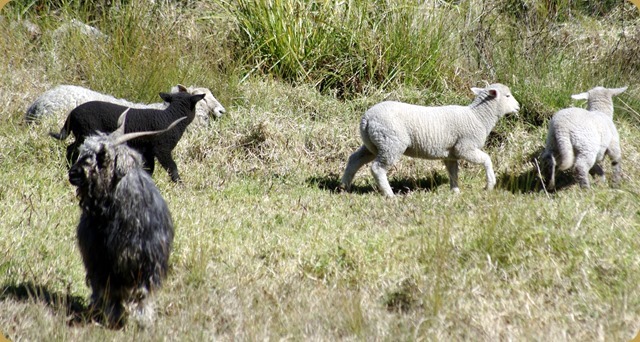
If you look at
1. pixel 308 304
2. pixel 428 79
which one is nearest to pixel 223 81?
pixel 428 79

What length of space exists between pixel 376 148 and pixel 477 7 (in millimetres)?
4532

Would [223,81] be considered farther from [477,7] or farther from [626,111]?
[626,111]

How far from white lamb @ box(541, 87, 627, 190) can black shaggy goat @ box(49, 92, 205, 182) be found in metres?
3.33

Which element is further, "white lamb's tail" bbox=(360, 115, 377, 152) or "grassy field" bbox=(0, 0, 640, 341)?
"white lamb's tail" bbox=(360, 115, 377, 152)

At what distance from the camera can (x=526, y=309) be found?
15.0 ft

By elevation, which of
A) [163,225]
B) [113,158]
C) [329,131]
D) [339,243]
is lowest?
[329,131]

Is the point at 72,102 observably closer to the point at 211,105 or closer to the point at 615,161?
the point at 211,105

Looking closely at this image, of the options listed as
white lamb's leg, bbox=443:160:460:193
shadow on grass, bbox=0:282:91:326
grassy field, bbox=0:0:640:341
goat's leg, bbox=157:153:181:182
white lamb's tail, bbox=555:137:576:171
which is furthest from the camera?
white lamb's leg, bbox=443:160:460:193

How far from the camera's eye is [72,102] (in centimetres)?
829

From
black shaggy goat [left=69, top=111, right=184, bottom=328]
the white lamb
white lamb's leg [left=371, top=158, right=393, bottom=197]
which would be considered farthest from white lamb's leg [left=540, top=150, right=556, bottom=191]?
black shaggy goat [left=69, top=111, right=184, bottom=328]

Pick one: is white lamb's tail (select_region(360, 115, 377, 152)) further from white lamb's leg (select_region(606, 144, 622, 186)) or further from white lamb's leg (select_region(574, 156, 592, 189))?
white lamb's leg (select_region(606, 144, 622, 186))

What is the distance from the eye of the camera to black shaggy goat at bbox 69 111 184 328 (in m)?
4.16

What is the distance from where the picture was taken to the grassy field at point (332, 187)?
4.57m

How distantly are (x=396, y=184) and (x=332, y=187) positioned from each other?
0.68m
